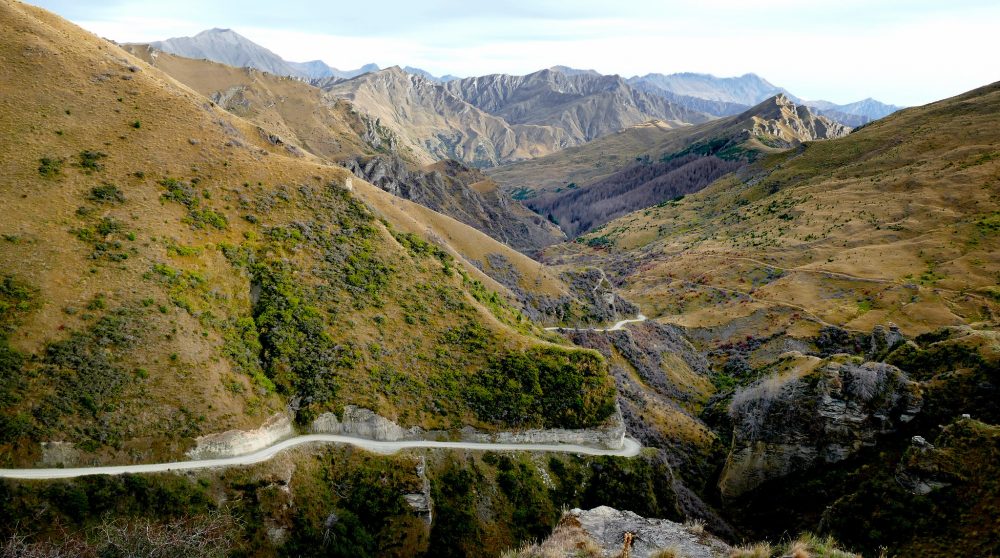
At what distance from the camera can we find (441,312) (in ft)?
232

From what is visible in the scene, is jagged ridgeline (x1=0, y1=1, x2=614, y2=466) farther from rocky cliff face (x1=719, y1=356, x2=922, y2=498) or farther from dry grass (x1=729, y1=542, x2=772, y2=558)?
dry grass (x1=729, y1=542, x2=772, y2=558)

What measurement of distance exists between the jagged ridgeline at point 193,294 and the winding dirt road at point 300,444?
1.19m

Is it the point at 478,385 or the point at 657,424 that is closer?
the point at 478,385

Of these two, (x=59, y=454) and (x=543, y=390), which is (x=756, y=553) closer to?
(x=543, y=390)

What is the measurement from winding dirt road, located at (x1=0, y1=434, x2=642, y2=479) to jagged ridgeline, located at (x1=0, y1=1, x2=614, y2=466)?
1.19 m

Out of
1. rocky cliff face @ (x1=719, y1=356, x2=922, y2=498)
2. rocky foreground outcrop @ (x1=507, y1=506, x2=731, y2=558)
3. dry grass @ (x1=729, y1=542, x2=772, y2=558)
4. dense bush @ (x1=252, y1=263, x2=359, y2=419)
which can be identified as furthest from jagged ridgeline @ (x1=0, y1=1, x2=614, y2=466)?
dry grass @ (x1=729, y1=542, x2=772, y2=558)

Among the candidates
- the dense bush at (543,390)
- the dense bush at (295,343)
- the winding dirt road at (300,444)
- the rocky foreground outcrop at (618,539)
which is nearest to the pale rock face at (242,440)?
the winding dirt road at (300,444)

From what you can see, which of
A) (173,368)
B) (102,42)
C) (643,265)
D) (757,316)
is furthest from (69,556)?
(643,265)

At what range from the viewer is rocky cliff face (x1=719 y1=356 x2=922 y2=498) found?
A: 54156 millimetres

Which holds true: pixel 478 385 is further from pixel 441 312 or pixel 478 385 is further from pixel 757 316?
pixel 757 316

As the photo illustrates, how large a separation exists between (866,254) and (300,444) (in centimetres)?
14142

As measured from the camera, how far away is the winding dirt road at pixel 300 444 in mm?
40500

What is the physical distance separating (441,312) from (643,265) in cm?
13099

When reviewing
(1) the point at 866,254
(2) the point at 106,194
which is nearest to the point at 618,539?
(2) the point at 106,194
